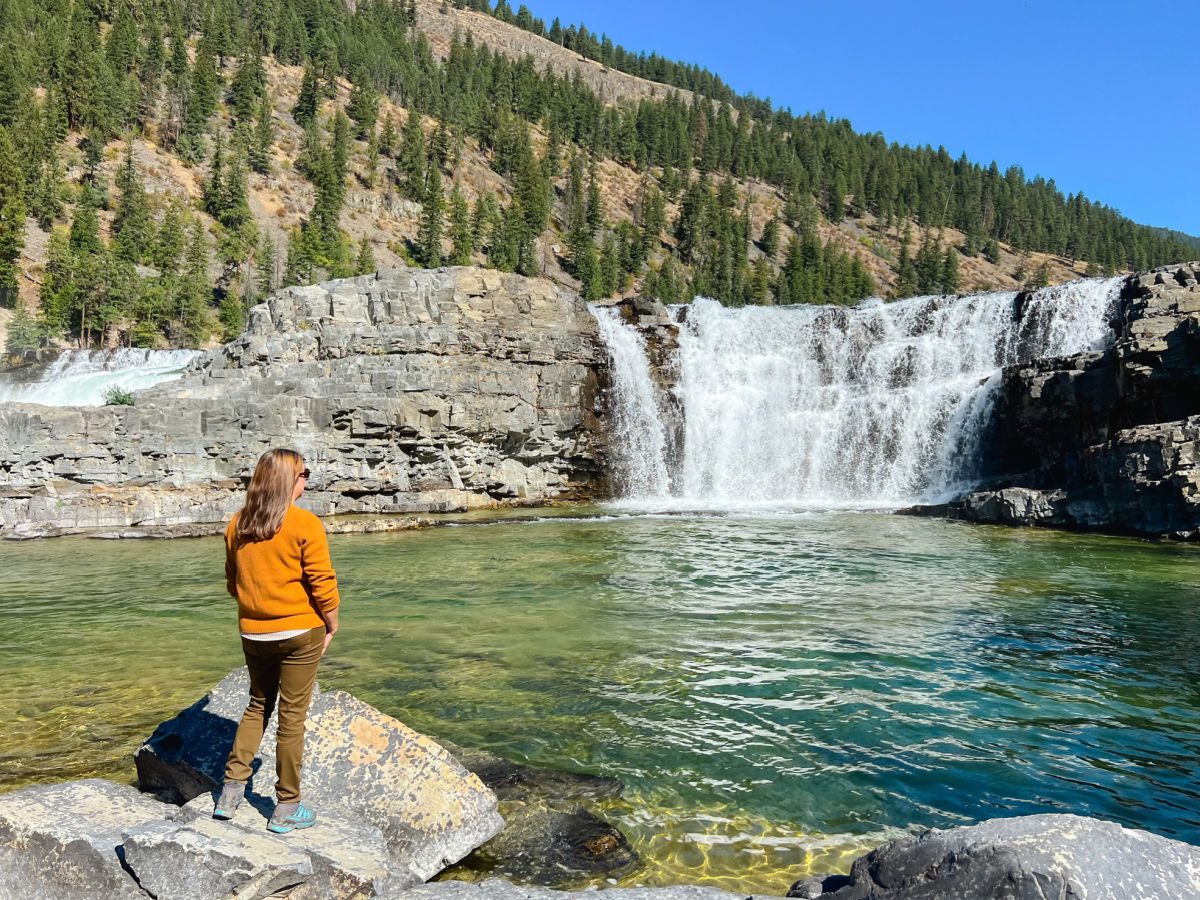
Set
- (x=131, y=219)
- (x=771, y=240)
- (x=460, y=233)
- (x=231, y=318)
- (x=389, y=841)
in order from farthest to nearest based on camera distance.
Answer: (x=771, y=240)
(x=460, y=233)
(x=131, y=219)
(x=231, y=318)
(x=389, y=841)

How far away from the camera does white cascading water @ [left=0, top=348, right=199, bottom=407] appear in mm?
39084

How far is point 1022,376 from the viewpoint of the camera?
104 feet

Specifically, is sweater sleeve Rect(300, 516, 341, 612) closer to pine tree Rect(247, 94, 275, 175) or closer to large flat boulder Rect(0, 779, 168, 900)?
large flat boulder Rect(0, 779, 168, 900)

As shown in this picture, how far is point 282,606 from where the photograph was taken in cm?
485


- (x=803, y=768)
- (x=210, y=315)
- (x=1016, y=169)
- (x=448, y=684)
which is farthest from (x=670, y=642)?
(x=1016, y=169)

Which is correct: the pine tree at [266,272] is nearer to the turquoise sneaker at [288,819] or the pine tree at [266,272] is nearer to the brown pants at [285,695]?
the brown pants at [285,695]

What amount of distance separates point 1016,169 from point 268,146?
15043 cm

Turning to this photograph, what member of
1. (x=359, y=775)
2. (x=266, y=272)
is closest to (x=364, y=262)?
(x=266, y=272)

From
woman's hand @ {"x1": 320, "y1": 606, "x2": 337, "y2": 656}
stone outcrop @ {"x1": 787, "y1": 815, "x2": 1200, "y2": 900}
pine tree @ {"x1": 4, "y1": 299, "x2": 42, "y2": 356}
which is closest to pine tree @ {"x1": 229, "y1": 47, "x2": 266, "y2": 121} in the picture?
pine tree @ {"x1": 4, "y1": 299, "x2": 42, "y2": 356}

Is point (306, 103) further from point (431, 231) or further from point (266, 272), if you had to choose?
point (266, 272)

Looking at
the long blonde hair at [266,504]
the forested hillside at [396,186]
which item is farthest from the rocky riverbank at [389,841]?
the forested hillside at [396,186]

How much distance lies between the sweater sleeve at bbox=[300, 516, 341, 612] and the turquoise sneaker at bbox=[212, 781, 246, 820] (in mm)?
1259

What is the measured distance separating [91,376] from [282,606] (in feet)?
140

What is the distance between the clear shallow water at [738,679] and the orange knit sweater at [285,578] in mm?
3116
